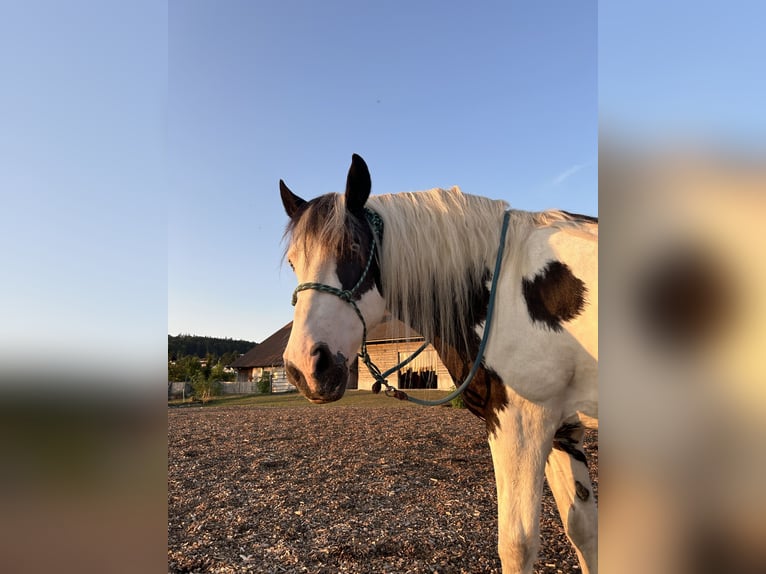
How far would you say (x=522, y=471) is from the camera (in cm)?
202

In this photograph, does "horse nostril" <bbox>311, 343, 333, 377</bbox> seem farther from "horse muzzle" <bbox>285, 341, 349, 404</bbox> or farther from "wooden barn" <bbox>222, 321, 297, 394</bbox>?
"wooden barn" <bbox>222, 321, 297, 394</bbox>

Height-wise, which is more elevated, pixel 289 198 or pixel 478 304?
pixel 289 198

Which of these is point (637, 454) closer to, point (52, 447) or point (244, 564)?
point (52, 447)

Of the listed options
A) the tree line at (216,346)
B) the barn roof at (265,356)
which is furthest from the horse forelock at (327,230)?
the tree line at (216,346)

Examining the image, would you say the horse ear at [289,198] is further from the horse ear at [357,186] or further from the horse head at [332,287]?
the horse ear at [357,186]

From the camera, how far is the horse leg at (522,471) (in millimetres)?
2025

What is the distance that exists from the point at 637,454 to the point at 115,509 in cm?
76

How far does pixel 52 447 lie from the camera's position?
0.73 meters

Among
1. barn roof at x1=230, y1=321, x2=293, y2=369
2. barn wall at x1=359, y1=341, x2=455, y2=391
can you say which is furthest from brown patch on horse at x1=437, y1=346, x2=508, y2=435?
barn roof at x1=230, y1=321, x2=293, y2=369

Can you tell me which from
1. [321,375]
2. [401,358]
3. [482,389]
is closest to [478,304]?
[482,389]

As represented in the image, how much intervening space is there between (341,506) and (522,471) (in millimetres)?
3689

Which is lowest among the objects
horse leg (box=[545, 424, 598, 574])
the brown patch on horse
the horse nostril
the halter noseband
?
horse leg (box=[545, 424, 598, 574])

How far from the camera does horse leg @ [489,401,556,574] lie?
2025mm

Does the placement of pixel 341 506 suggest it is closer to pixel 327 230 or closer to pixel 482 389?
pixel 482 389
